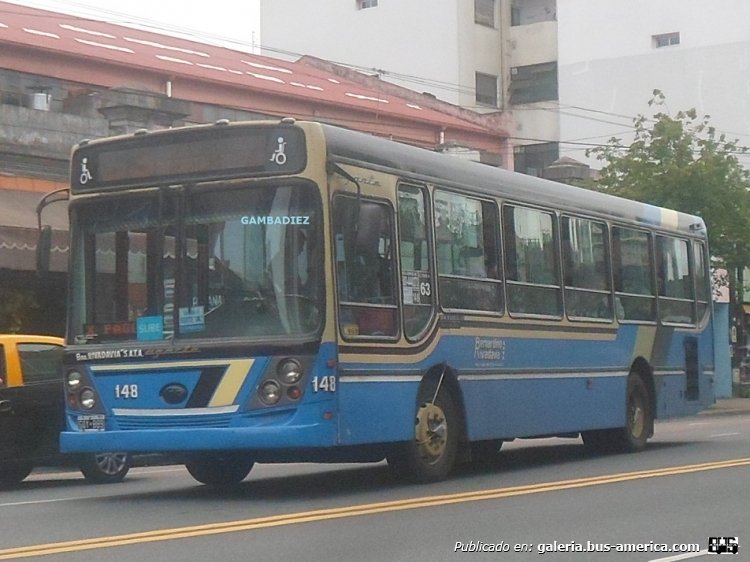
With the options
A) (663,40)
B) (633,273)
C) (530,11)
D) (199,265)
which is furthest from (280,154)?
(530,11)

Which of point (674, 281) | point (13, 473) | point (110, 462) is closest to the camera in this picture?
point (13, 473)

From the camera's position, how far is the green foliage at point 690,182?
3475cm

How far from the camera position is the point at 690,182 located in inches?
1368

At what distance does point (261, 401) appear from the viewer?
11805 mm

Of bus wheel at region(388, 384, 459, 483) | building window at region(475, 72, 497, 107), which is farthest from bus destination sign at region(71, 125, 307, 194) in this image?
building window at region(475, 72, 497, 107)

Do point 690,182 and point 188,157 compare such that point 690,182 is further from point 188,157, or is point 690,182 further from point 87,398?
point 87,398

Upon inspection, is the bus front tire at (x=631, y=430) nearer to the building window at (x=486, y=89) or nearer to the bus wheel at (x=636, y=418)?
the bus wheel at (x=636, y=418)

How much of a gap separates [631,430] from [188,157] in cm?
756

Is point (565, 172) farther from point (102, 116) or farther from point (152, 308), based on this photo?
point (152, 308)

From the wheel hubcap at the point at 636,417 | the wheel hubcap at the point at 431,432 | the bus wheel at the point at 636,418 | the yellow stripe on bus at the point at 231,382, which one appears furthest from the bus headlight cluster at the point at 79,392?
the wheel hubcap at the point at 636,417

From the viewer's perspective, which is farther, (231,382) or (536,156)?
(536,156)

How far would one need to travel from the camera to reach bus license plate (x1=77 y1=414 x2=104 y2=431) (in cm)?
1242

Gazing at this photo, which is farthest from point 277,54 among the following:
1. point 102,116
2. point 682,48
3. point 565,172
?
point 102,116

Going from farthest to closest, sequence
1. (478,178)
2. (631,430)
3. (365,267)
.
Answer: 1. (631,430)
2. (478,178)
3. (365,267)
